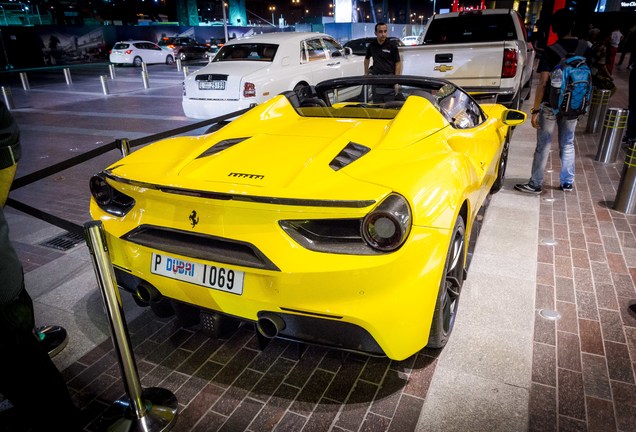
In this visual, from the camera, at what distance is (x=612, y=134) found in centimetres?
632

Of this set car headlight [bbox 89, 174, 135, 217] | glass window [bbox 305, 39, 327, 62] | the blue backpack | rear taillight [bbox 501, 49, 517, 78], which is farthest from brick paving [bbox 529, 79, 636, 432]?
glass window [bbox 305, 39, 327, 62]

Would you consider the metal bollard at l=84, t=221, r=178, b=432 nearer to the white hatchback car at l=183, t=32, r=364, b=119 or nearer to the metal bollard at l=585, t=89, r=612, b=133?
the white hatchback car at l=183, t=32, r=364, b=119

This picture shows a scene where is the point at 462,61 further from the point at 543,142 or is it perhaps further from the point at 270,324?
the point at 270,324

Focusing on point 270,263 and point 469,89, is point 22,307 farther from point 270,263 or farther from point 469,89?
point 469,89

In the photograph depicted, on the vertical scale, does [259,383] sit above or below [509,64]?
below

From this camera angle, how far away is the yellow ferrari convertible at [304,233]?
6.17 feet

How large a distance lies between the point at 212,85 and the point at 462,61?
4.58 metres

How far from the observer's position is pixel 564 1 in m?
18.1

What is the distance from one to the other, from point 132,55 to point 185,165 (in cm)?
2705

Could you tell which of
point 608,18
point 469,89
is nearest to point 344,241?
point 469,89

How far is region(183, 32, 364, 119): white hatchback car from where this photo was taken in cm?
821

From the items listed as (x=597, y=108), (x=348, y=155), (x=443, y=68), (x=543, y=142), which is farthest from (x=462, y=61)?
(x=348, y=155)

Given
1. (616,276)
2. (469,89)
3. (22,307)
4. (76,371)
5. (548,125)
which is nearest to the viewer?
(22,307)

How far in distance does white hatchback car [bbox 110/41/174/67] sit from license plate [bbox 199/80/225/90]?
19853mm
